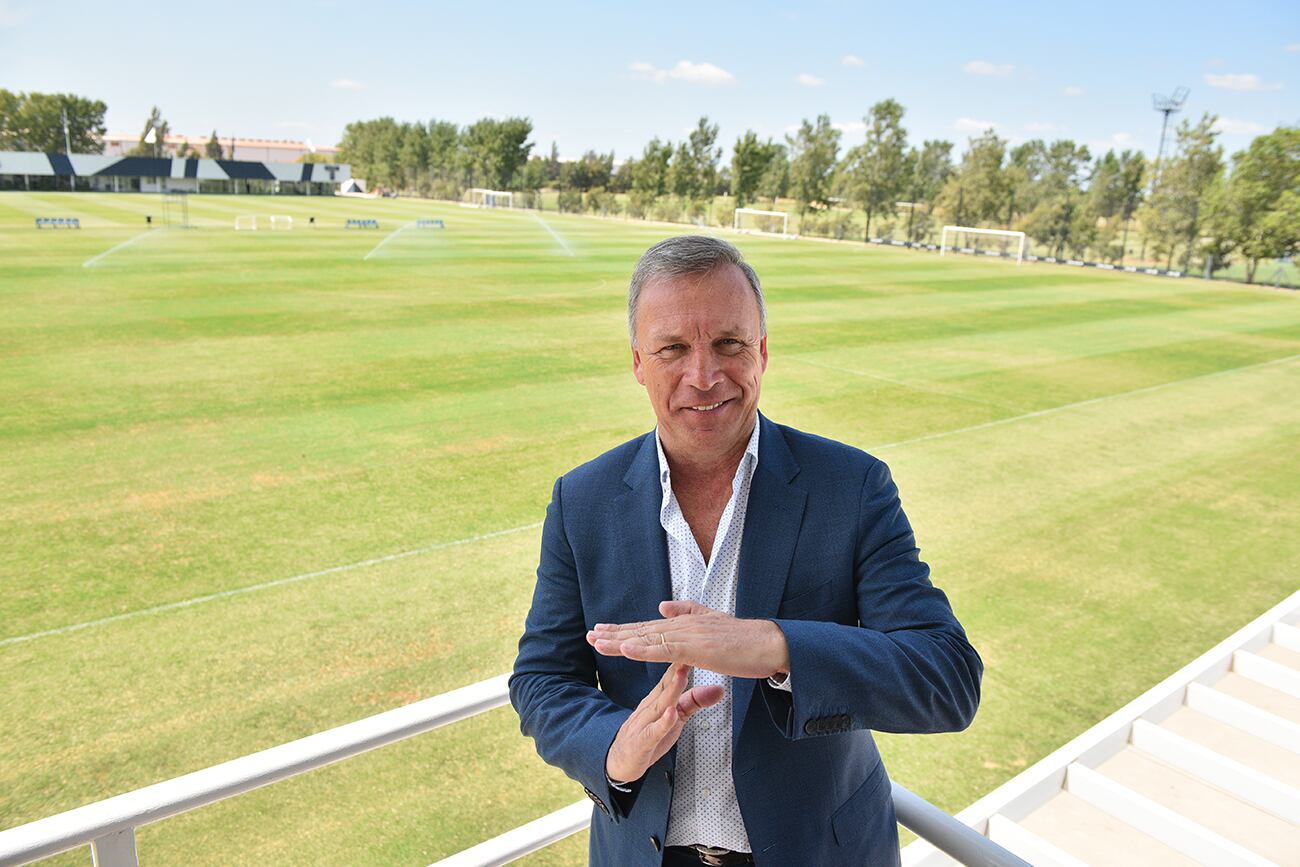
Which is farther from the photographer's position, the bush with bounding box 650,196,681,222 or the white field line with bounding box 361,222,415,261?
the bush with bounding box 650,196,681,222

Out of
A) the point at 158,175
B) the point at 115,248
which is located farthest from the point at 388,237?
the point at 158,175

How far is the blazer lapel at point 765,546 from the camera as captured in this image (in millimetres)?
Result: 1617

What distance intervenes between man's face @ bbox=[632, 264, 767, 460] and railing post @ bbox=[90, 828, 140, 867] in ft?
3.92

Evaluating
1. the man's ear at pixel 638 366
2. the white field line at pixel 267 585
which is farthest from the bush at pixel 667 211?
the man's ear at pixel 638 366

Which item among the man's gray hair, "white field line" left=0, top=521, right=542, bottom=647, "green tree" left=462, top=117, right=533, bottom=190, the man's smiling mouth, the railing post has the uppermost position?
"green tree" left=462, top=117, right=533, bottom=190

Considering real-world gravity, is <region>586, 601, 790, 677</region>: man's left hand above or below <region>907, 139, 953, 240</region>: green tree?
below

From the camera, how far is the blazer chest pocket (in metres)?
1.64

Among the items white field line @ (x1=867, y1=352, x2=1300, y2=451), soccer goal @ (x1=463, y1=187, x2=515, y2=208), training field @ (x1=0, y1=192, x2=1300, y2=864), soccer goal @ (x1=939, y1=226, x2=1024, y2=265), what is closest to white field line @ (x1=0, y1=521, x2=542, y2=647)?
training field @ (x1=0, y1=192, x2=1300, y2=864)

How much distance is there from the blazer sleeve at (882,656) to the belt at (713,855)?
0.32 m

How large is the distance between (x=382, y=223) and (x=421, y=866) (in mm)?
41712

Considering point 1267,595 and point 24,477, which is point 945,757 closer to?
point 1267,595

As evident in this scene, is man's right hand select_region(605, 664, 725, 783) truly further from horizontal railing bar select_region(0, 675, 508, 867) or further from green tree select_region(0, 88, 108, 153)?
green tree select_region(0, 88, 108, 153)

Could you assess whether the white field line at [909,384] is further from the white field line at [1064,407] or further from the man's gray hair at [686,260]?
the man's gray hair at [686,260]

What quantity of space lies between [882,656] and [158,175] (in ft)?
264
